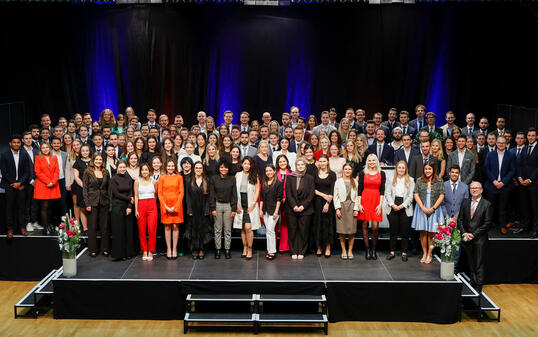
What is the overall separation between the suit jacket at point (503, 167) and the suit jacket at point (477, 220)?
56.0 inches

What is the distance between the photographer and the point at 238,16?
12125 millimetres

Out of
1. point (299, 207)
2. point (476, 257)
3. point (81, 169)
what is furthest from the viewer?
point (81, 169)

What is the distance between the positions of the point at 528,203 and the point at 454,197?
1760mm

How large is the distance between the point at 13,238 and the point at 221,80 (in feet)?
17.7

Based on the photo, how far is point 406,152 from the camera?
338 inches

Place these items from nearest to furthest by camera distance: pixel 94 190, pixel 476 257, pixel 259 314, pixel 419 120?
pixel 259 314, pixel 476 257, pixel 94 190, pixel 419 120

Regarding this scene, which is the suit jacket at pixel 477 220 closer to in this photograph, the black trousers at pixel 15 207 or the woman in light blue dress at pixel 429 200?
the woman in light blue dress at pixel 429 200

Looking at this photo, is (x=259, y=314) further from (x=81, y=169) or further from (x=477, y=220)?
(x=81, y=169)

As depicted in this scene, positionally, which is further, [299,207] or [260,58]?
[260,58]

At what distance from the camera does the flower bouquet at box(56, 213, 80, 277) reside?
7301 millimetres

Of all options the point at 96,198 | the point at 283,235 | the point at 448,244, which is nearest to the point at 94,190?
the point at 96,198

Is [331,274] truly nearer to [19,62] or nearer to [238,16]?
[238,16]

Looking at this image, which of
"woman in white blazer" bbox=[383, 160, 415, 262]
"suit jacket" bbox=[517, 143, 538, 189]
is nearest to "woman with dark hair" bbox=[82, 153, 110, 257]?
"woman in white blazer" bbox=[383, 160, 415, 262]

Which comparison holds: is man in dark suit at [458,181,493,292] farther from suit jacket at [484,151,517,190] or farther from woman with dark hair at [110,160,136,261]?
woman with dark hair at [110,160,136,261]
